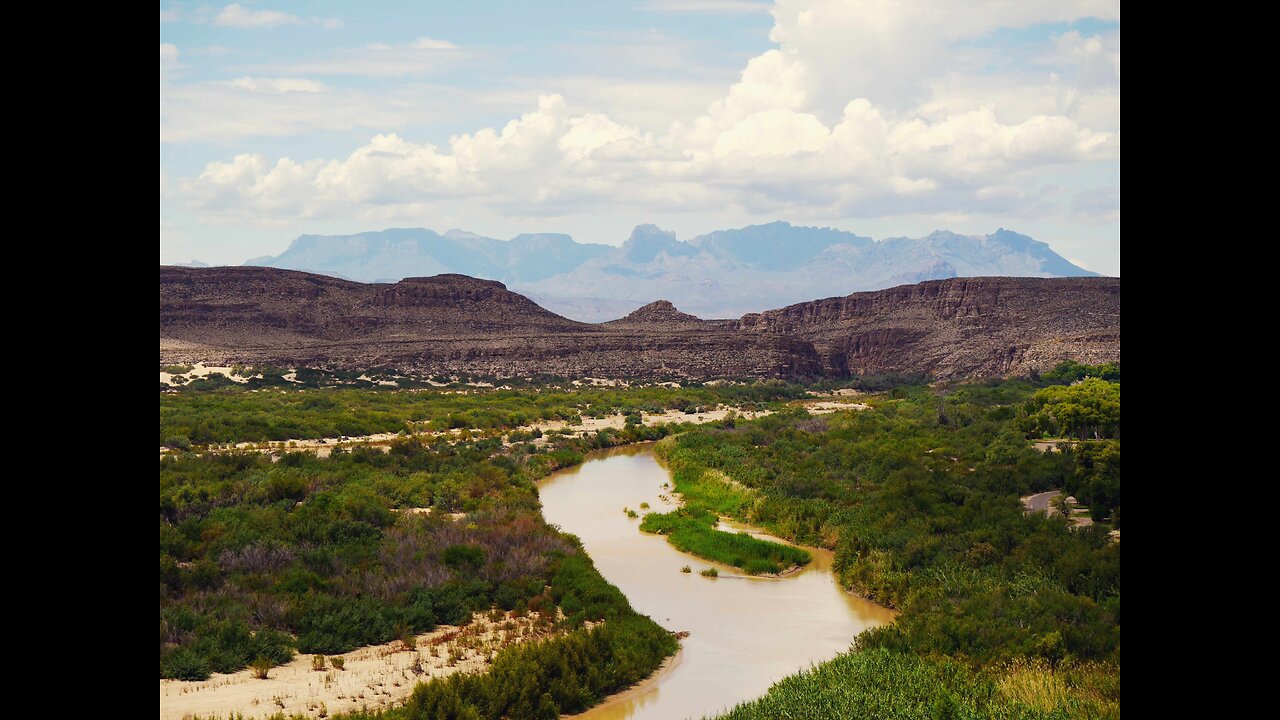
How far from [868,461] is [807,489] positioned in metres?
4.31

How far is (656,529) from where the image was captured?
81.1 feet

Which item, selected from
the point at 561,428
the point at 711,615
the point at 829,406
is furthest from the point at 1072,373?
the point at 711,615

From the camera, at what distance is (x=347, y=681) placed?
12.2m

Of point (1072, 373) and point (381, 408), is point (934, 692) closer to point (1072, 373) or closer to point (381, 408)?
point (381, 408)

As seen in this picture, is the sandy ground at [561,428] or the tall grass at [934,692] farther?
the sandy ground at [561,428]

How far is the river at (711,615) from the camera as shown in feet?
44.1

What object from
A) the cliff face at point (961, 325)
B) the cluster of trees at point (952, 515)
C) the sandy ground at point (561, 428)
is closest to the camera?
the cluster of trees at point (952, 515)

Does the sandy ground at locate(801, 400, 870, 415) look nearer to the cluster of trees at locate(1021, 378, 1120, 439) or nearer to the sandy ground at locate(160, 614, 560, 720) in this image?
the cluster of trees at locate(1021, 378, 1120, 439)

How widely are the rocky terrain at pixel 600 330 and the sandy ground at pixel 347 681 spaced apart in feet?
226

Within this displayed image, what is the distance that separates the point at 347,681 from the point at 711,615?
24.5ft

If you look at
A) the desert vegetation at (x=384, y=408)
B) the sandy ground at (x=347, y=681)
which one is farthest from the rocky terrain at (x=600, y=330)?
the sandy ground at (x=347, y=681)

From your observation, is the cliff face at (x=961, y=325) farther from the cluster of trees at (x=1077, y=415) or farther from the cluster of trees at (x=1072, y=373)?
the cluster of trees at (x=1077, y=415)
